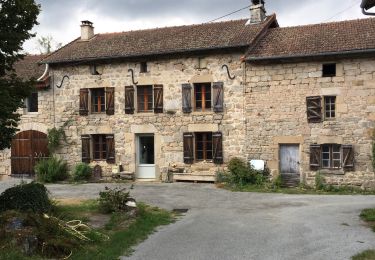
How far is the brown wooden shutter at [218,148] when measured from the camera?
17.1 m

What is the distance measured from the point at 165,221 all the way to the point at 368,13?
20.9 ft

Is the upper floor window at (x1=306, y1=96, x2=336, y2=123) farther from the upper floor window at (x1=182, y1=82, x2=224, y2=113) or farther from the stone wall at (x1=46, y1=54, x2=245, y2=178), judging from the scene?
the upper floor window at (x1=182, y1=82, x2=224, y2=113)

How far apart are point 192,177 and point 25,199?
8.97m

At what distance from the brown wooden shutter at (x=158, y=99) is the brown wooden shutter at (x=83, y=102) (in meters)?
3.19

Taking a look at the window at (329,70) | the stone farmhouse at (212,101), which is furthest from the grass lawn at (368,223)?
the window at (329,70)

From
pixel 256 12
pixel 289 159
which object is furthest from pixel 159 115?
pixel 256 12

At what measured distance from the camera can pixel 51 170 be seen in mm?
18734

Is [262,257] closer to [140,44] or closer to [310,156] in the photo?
[310,156]

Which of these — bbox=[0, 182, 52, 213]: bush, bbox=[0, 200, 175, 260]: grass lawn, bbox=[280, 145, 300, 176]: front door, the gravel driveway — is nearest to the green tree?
bbox=[0, 182, 52, 213]: bush

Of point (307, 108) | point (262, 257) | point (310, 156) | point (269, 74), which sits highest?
point (269, 74)

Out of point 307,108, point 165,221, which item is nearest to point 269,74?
point 307,108

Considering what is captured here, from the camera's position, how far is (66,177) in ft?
63.2

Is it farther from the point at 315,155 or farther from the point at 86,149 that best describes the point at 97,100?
the point at 315,155

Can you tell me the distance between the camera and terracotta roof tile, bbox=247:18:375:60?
50.6 ft
